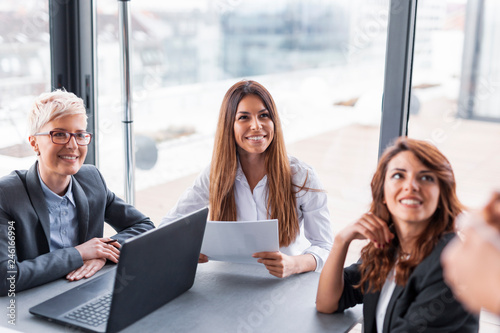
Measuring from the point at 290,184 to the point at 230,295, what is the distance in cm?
61

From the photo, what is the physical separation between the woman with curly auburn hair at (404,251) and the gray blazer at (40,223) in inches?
33.2

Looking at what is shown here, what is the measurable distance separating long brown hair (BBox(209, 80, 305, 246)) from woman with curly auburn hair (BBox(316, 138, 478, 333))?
0.53 m

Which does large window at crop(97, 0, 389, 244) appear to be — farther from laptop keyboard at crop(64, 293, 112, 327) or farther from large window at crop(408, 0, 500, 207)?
laptop keyboard at crop(64, 293, 112, 327)

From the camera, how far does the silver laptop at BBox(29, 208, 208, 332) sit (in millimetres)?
1428

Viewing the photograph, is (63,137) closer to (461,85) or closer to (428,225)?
(428,225)

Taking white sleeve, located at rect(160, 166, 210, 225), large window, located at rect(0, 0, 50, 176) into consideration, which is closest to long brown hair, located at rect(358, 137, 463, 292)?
white sleeve, located at rect(160, 166, 210, 225)

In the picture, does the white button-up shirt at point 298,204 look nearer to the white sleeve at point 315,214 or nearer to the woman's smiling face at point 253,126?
the white sleeve at point 315,214

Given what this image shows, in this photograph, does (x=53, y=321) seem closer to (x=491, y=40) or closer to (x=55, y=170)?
(x=55, y=170)

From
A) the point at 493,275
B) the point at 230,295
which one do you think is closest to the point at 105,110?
the point at 230,295

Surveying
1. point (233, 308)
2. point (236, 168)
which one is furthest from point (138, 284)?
point (236, 168)

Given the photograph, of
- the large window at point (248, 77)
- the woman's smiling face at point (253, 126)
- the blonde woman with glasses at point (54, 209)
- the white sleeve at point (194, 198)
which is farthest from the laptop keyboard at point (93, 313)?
the large window at point (248, 77)

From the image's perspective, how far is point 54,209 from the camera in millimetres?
1987

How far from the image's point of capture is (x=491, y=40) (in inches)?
98.0

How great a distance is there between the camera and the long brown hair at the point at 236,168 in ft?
7.07
